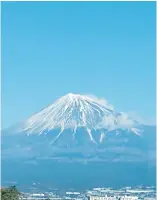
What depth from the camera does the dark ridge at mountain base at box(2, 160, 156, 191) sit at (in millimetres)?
35406

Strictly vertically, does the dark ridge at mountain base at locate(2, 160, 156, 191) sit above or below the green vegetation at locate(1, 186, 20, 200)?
above

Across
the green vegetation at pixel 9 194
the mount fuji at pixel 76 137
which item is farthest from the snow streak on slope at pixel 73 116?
the green vegetation at pixel 9 194

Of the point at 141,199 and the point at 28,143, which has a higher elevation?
the point at 28,143

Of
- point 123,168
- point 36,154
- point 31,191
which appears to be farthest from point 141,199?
point 36,154

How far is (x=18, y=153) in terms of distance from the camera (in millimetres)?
45906

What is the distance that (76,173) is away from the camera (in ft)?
151

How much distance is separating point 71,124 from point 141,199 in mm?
35742

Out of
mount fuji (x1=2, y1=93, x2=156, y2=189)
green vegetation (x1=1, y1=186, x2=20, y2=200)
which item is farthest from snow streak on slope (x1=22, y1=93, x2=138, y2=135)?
green vegetation (x1=1, y1=186, x2=20, y2=200)

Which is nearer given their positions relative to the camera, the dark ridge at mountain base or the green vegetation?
the green vegetation

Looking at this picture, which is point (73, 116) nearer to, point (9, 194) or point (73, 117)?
point (73, 117)

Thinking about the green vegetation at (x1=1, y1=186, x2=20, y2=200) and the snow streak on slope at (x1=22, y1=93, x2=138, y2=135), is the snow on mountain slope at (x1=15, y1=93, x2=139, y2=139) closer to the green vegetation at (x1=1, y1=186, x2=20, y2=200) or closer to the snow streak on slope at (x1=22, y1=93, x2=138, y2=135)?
the snow streak on slope at (x1=22, y1=93, x2=138, y2=135)

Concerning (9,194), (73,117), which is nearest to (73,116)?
(73,117)

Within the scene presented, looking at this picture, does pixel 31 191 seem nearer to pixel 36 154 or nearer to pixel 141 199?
pixel 141 199

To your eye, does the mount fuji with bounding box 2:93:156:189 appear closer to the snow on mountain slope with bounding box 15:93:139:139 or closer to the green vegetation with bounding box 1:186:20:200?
the snow on mountain slope with bounding box 15:93:139:139
